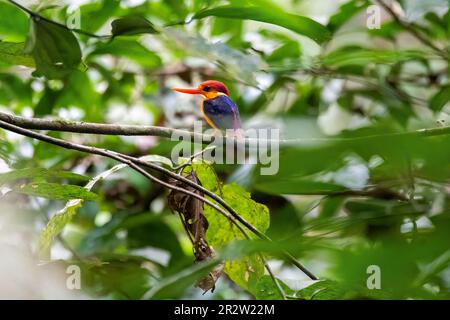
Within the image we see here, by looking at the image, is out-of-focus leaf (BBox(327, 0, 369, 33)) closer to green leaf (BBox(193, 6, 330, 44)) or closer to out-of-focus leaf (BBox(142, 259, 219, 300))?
green leaf (BBox(193, 6, 330, 44))

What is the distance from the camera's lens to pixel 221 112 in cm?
52

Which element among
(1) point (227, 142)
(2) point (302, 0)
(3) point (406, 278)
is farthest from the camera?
(2) point (302, 0)

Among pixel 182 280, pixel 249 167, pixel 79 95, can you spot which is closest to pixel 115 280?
pixel 249 167

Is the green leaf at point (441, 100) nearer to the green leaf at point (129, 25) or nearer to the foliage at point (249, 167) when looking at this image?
the foliage at point (249, 167)

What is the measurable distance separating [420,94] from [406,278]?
0.93 metres

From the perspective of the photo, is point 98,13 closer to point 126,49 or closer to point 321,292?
point 126,49

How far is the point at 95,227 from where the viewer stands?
2.92 feet

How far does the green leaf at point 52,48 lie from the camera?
42 cm

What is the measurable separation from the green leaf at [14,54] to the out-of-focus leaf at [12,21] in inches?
5.3

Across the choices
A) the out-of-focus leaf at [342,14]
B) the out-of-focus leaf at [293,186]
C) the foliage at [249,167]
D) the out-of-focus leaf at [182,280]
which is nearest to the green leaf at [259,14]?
the foliage at [249,167]

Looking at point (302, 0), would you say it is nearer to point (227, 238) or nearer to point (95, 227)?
point (95, 227)

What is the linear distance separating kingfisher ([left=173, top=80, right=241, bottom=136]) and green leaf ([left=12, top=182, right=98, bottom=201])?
121 mm

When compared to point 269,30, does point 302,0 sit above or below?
above
